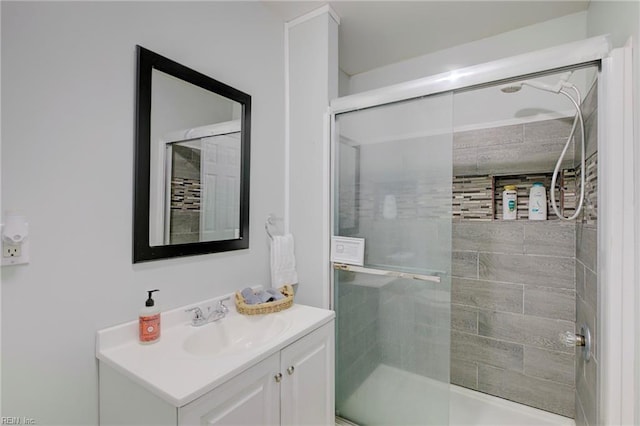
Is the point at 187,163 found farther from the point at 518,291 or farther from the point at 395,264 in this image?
the point at 518,291

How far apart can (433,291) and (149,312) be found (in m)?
1.26

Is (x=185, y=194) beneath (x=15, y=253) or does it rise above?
above

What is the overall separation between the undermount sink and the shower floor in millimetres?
678

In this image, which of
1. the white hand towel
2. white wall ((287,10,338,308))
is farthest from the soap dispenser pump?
white wall ((287,10,338,308))

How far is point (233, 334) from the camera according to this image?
144 centimetres

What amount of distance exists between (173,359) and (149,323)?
0.20 metres

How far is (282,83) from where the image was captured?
197 cm

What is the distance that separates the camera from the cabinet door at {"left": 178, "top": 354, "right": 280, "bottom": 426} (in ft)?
3.03

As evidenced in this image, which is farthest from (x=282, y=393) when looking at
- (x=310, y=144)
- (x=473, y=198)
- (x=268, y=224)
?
(x=473, y=198)

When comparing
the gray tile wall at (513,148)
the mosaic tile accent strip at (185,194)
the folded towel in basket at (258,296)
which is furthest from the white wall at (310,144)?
the gray tile wall at (513,148)

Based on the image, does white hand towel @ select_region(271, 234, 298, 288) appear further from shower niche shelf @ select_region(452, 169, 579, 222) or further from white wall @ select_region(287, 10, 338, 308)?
shower niche shelf @ select_region(452, 169, 579, 222)

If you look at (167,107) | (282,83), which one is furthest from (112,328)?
(282,83)

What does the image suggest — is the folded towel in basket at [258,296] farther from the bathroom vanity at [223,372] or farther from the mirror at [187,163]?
the mirror at [187,163]

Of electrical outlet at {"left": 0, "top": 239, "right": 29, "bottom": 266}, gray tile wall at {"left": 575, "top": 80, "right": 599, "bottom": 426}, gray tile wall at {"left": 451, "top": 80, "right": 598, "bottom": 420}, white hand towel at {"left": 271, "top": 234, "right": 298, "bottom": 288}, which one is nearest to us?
electrical outlet at {"left": 0, "top": 239, "right": 29, "bottom": 266}
